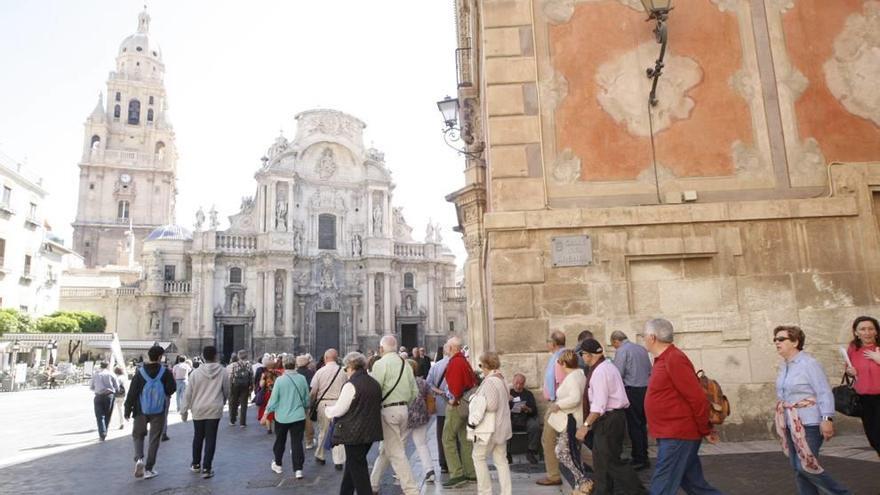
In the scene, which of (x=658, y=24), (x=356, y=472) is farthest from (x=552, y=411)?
(x=658, y=24)

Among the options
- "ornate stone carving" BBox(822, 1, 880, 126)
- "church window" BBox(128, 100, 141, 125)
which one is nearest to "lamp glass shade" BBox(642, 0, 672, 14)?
"ornate stone carving" BBox(822, 1, 880, 126)

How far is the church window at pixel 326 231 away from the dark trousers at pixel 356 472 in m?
38.5

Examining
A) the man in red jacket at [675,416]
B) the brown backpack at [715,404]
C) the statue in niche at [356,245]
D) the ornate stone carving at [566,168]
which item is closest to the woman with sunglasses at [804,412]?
the brown backpack at [715,404]

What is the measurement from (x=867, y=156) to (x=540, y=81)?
478 centimetres

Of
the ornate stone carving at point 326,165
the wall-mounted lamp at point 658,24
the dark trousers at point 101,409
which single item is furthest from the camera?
the ornate stone carving at point 326,165

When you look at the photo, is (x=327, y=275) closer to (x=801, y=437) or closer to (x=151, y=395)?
(x=151, y=395)

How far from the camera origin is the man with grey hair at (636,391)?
20.9 feet

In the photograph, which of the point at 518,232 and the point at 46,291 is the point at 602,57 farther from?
the point at 46,291

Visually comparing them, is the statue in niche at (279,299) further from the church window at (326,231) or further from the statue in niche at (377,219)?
the statue in niche at (377,219)

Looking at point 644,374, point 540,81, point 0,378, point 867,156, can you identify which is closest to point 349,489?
point 644,374

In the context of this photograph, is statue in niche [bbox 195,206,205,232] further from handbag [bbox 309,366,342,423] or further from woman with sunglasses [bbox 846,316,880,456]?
woman with sunglasses [bbox 846,316,880,456]

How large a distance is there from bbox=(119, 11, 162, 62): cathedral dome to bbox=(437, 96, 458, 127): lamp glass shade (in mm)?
71561

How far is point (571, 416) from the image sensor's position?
5352 millimetres

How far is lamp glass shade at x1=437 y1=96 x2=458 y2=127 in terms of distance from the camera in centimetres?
1272
